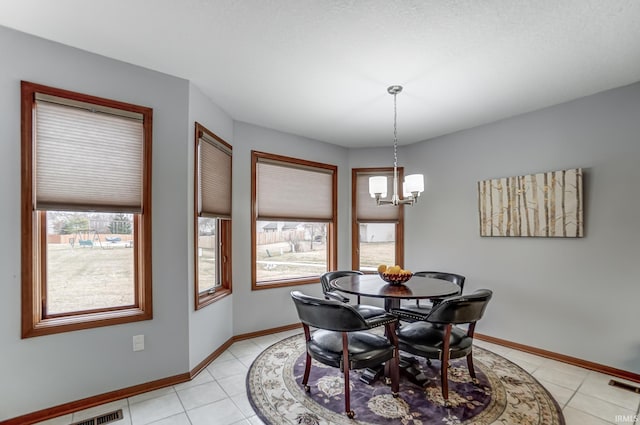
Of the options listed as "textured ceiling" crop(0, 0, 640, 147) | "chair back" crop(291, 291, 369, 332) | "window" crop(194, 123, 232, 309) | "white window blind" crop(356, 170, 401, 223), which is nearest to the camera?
"textured ceiling" crop(0, 0, 640, 147)

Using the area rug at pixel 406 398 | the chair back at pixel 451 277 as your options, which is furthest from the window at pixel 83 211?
the chair back at pixel 451 277

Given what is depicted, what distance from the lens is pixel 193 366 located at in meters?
2.82

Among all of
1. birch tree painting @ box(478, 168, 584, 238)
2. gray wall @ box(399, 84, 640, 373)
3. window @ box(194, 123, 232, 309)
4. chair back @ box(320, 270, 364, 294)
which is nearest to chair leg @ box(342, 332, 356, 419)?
chair back @ box(320, 270, 364, 294)

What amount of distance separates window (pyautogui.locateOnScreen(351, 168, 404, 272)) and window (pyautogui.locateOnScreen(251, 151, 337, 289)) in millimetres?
370

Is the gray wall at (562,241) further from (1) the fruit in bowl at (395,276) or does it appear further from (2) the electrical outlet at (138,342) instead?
(2) the electrical outlet at (138,342)

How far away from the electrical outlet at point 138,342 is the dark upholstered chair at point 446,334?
2.15 metres

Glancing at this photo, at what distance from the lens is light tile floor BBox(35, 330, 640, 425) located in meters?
2.19

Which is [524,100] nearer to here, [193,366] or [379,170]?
[379,170]

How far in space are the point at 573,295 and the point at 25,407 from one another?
475cm

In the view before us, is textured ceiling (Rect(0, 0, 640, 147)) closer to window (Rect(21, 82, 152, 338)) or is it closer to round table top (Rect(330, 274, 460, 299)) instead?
window (Rect(21, 82, 152, 338))

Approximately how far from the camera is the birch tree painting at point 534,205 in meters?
3.09

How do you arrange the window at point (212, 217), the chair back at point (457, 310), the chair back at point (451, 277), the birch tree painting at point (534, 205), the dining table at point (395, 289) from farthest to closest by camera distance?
the chair back at point (451, 277), the birch tree painting at point (534, 205), the window at point (212, 217), the dining table at point (395, 289), the chair back at point (457, 310)

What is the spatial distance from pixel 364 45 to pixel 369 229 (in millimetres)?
3087

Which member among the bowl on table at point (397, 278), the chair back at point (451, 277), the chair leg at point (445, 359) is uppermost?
the bowl on table at point (397, 278)
